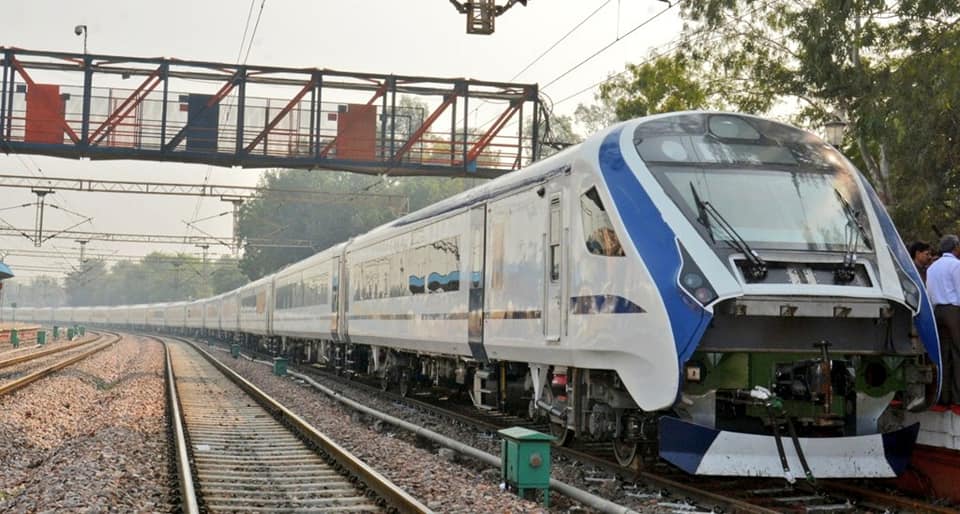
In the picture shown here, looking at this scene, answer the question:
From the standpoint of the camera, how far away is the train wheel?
30.9 feet

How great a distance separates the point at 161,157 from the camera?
23953mm

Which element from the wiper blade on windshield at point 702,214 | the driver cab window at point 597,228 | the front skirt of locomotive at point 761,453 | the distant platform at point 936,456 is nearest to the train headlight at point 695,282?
the wiper blade on windshield at point 702,214

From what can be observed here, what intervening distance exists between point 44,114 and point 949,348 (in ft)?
69.9

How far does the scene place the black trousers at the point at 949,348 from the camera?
353 inches

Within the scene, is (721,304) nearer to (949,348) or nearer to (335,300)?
(949,348)

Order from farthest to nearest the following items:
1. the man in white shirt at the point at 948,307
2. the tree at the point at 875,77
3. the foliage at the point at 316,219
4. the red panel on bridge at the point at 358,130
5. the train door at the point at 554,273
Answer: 1. the foliage at the point at 316,219
2. the red panel on bridge at the point at 358,130
3. the tree at the point at 875,77
4. the train door at the point at 554,273
5. the man in white shirt at the point at 948,307

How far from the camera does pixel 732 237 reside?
8469 mm

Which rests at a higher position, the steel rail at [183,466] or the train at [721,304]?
Answer: the train at [721,304]

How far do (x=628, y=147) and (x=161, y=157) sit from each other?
56.0ft

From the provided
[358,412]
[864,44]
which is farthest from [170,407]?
[864,44]

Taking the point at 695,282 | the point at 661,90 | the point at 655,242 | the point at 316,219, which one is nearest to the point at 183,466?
the point at 655,242

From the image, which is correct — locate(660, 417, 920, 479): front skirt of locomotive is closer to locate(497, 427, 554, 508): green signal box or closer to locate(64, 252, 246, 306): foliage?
locate(497, 427, 554, 508): green signal box

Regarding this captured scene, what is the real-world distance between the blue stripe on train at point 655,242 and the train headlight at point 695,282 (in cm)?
4

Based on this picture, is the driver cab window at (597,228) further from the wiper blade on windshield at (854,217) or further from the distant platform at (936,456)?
the distant platform at (936,456)
